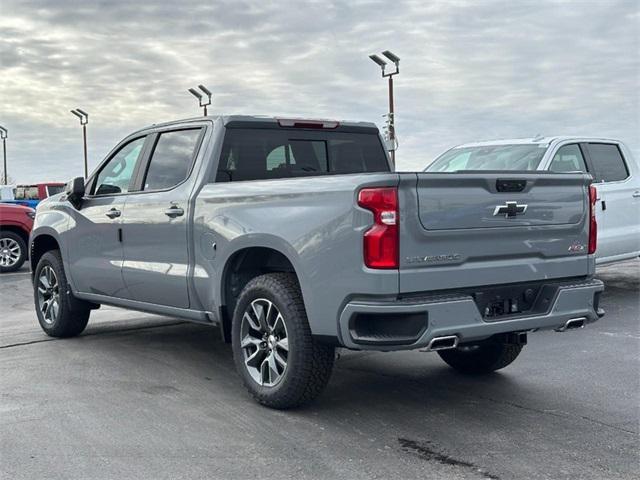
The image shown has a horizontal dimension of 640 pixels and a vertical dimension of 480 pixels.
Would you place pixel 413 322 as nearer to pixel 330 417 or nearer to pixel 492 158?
pixel 330 417

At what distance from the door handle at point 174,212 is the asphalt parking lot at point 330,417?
121cm

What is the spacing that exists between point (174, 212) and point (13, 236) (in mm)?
10370

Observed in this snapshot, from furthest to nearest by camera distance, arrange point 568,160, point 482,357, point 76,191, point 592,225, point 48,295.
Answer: point 568,160 < point 48,295 < point 76,191 < point 482,357 < point 592,225

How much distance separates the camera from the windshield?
933 cm

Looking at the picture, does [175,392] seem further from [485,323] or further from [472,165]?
[472,165]

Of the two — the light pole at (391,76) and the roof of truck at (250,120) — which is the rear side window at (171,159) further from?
the light pole at (391,76)

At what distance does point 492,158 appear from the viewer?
31.9 ft

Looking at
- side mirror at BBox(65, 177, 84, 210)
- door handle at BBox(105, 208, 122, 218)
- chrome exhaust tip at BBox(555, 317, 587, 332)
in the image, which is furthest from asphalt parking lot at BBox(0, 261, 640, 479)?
side mirror at BBox(65, 177, 84, 210)

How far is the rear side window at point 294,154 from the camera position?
5.96 meters

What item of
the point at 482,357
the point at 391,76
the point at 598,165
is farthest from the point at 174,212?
the point at 391,76

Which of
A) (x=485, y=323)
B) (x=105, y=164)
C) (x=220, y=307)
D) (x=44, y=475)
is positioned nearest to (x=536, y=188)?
(x=485, y=323)

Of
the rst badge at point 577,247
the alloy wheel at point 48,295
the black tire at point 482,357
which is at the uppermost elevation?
the rst badge at point 577,247

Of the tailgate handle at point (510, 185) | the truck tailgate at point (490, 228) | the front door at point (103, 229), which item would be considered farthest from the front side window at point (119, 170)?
the tailgate handle at point (510, 185)

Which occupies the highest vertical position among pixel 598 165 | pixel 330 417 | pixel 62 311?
pixel 598 165
